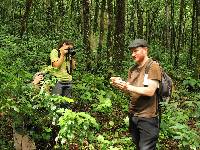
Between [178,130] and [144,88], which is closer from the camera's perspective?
[144,88]

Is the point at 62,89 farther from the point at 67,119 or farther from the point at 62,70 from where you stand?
the point at 67,119

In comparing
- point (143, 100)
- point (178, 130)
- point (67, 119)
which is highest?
point (143, 100)

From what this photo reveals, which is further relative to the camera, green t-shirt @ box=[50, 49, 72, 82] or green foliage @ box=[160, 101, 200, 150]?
green t-shirt @ box=[50, 49, 72, 82]

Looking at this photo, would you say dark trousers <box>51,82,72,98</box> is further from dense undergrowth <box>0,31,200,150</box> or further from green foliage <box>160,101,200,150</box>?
green foliage <box>160,101,200,150</box>

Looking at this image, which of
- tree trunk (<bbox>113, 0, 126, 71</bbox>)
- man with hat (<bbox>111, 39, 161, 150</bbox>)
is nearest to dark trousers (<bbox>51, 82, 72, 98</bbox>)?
man with hat (<bbox>111, 39, 161, 150</bbox>)

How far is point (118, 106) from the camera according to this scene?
36.6 ft

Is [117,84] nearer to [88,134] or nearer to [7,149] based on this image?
[88,134]

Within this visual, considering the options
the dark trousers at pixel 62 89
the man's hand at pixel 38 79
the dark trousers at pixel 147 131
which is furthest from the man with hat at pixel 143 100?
the dark trousers at pixel 62 89

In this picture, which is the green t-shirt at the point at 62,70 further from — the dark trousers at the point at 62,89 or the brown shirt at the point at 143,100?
the brown shirt at the point at 143,100

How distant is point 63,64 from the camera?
870 centimetres

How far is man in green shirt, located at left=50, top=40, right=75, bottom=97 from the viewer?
8531 mm

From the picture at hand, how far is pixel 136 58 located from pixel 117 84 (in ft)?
1.60

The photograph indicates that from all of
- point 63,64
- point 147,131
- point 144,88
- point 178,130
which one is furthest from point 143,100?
point 63,64

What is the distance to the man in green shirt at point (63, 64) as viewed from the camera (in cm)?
853
